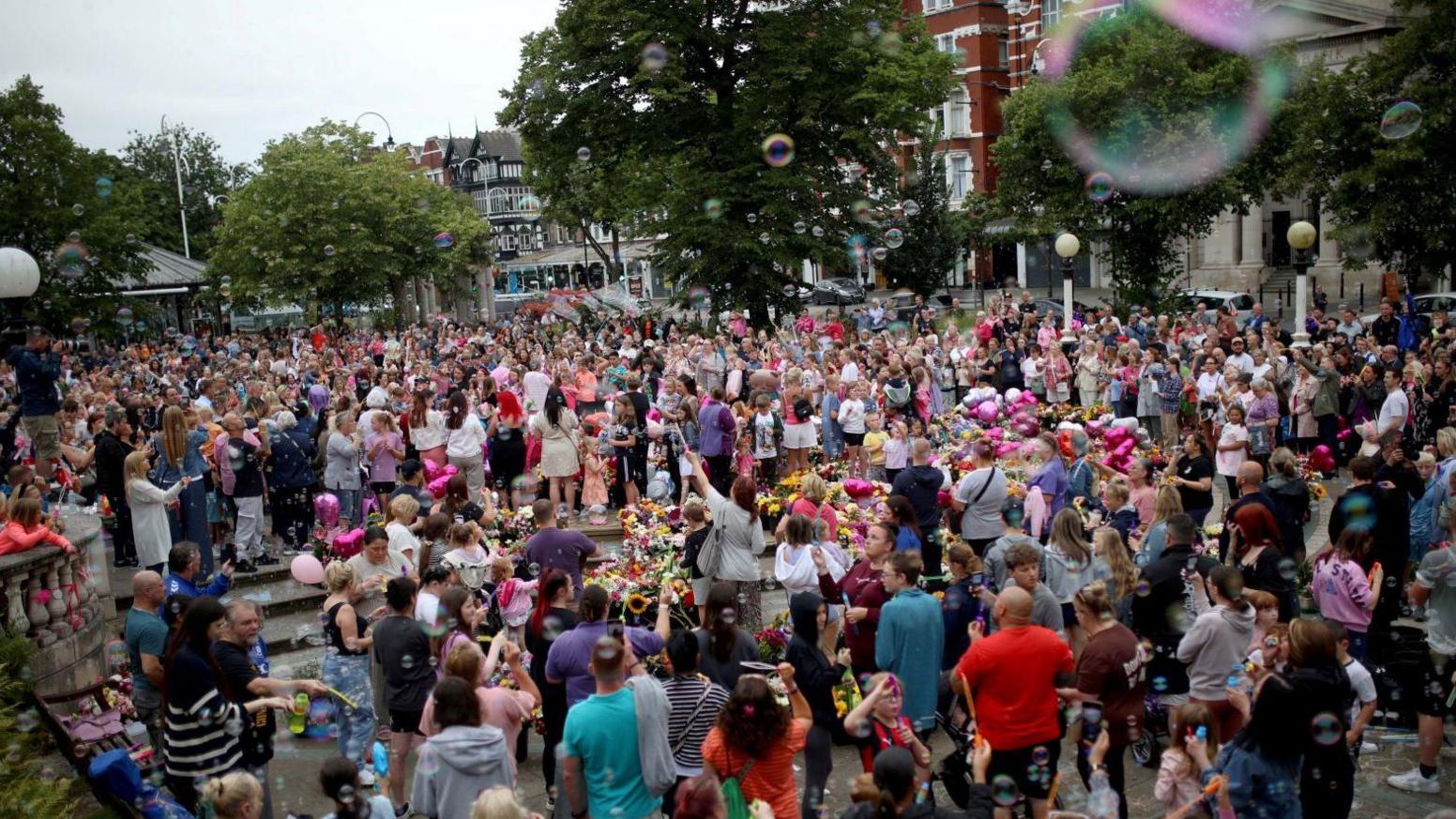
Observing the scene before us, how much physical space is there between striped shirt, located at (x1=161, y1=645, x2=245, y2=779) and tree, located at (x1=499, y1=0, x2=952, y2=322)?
22238 mm

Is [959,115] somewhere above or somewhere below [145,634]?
above

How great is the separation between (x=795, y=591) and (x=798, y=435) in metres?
6.53

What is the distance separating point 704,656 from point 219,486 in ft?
27.1

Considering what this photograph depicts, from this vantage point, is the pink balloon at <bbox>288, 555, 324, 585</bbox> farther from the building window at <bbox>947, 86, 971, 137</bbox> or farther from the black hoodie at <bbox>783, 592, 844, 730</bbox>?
the building window at <bbox>947, 86, 971, 137</bbox>

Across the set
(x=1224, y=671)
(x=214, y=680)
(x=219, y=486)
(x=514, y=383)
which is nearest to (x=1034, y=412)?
(x=514, y=383)

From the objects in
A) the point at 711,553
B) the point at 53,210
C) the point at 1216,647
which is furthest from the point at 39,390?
the point at 53,210

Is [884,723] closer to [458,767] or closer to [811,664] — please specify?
[811,664]

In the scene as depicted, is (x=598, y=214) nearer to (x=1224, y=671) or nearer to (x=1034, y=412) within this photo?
(x=1034, y=412)

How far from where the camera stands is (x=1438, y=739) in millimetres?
7031

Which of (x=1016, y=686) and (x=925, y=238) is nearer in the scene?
(x=1016, y=686)

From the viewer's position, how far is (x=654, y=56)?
2591 centimetres

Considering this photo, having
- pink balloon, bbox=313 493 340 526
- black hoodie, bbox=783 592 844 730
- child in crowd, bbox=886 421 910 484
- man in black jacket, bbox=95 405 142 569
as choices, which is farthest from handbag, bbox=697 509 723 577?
man in black jacket, bbox=95 405 142 569

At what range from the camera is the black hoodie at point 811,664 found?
5.99 metres

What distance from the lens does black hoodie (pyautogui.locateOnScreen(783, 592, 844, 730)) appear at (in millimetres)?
5992
